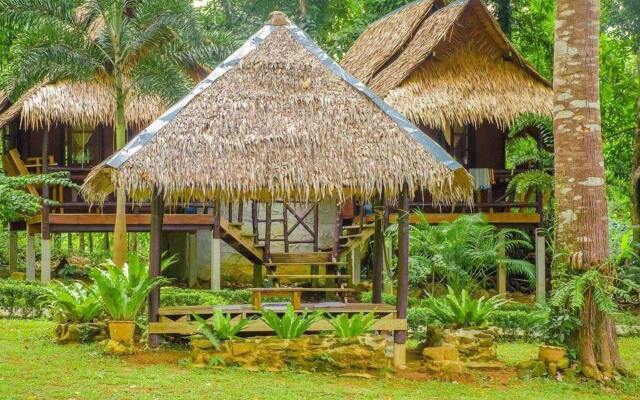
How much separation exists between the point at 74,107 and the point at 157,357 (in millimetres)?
7720

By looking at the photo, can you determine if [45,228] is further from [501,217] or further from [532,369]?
[532,369]

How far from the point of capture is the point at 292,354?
10.2m

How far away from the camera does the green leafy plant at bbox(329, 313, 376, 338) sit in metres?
10.4

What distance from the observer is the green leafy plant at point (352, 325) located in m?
10.4

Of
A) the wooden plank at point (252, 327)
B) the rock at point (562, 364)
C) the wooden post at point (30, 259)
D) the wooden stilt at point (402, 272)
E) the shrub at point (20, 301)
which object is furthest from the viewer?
the wooden post at point (30, 259)

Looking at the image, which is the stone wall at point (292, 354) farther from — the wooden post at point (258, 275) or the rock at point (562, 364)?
the wooden post at point (258, 275)


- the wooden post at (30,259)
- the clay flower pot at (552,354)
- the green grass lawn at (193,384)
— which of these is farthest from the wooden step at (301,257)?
the clay flower pot at (552,354)

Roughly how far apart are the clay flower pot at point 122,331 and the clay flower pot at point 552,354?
432 cm

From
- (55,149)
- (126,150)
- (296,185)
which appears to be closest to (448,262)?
(296,185)

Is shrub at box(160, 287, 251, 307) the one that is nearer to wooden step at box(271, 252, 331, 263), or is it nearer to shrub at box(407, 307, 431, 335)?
wooden step at box(271, 252, 331, 263)

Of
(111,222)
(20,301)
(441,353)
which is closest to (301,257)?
(111,222)

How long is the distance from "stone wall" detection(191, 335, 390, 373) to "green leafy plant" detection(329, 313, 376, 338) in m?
0.11

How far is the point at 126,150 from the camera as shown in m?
10.3

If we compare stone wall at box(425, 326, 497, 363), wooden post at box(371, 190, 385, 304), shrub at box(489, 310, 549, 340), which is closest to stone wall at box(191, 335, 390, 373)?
stone wall at box(425, 326, 497, 363)
